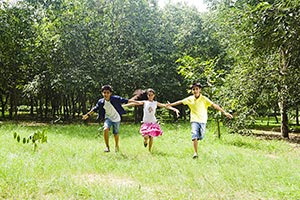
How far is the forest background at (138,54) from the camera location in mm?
13281

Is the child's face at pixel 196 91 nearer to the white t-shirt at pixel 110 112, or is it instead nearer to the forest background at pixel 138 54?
the white t-shirt at pixel 110 112

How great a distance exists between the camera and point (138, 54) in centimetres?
2052

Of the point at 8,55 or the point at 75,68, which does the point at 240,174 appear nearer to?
the point at 75,68

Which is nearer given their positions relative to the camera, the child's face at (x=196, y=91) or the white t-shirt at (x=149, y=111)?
the child's face at (x=196, y=91)

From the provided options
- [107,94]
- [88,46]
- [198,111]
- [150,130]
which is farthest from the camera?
[88,46]

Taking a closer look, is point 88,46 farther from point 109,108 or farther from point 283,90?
point 109,108

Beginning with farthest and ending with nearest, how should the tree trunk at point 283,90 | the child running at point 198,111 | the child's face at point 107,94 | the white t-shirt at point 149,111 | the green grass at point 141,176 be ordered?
1. the tree trunk at point 283,90
2. the white t-shirt at point 149,111
3. the child's face at point 107,94
4. the child running at point 198,111
5. the green grass at point 141,176

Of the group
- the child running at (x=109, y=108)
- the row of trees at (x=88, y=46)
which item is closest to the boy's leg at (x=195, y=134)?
the child running at (x=109, y=108)

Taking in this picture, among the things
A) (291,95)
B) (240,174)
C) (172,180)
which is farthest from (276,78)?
(172,180)

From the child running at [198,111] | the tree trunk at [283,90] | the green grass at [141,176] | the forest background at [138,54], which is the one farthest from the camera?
the forest background at [138,54]

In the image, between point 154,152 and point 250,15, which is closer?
point 154,152

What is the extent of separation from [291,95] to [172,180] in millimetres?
9176

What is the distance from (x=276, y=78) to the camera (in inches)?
524

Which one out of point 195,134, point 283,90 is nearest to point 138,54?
point 283,90
